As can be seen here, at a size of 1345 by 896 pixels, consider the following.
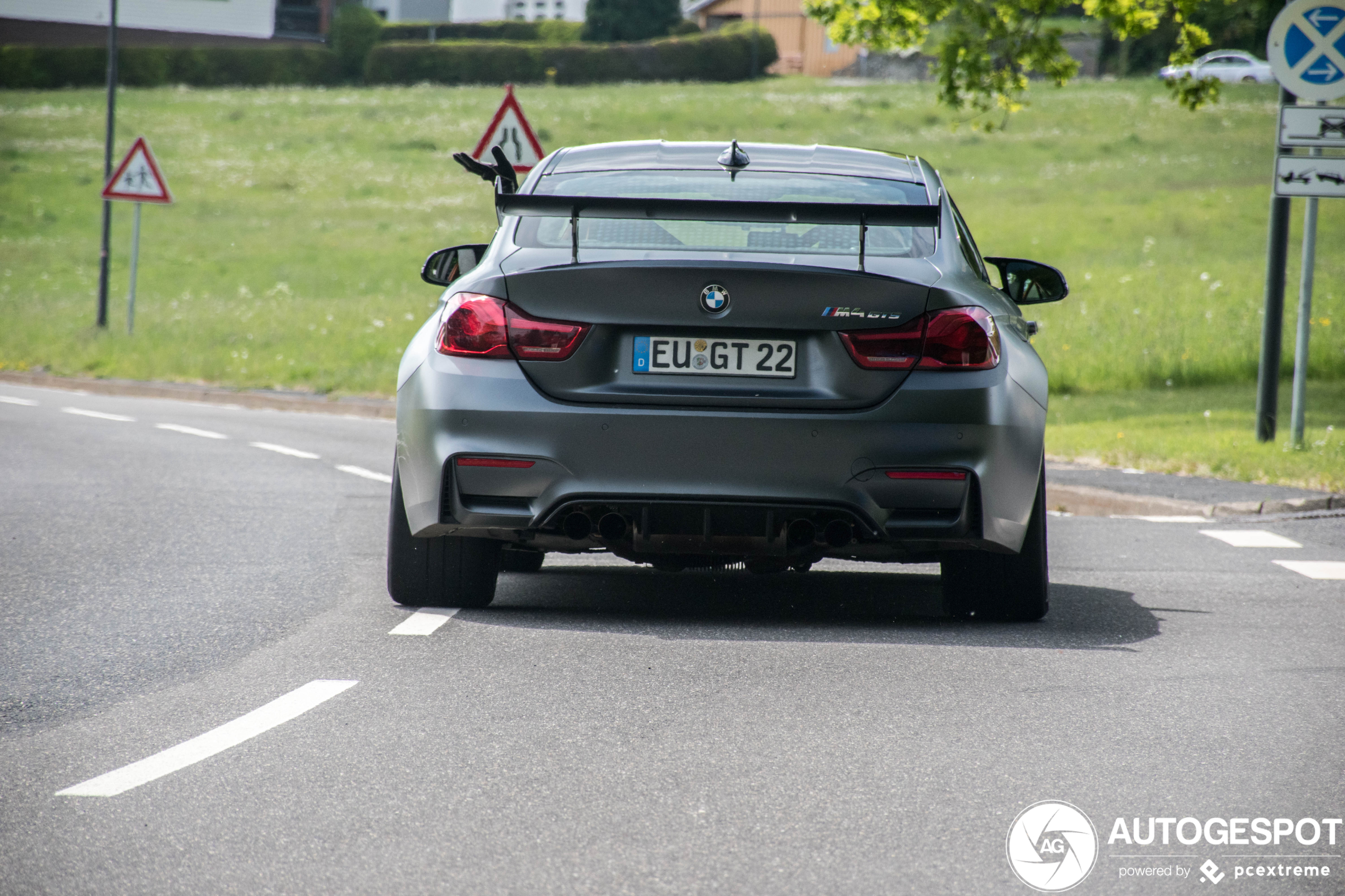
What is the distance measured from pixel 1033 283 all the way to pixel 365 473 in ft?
21.1

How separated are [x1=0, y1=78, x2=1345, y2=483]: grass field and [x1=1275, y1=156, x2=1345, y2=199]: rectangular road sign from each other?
22.5 ft

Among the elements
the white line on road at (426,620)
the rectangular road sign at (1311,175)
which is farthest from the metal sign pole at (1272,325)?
the white line on road at (426,620)

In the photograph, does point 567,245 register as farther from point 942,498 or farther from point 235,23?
point 235,23

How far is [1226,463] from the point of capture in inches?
497

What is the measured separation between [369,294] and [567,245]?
28.7m

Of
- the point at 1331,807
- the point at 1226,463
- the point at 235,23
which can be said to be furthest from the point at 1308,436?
the point at 235,23

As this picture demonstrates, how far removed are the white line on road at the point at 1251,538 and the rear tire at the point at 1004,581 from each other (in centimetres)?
305

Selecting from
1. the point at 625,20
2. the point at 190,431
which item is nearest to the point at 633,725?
the point at 190,431

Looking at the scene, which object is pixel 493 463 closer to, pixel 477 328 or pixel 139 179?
pixel 477 328

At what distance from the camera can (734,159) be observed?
6582mm

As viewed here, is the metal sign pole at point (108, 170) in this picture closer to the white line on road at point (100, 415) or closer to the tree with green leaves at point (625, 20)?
the white line on road at point (100, 415)

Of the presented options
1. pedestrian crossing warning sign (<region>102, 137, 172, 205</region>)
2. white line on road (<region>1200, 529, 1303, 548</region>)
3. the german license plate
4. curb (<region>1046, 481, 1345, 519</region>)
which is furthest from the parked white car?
the german license plate

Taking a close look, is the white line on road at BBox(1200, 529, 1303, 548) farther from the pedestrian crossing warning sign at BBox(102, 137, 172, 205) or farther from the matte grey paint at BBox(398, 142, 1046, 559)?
the pedestrian crossing warning sign at BBox(102, 137, 172, 205)

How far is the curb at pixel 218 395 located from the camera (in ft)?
63.6
